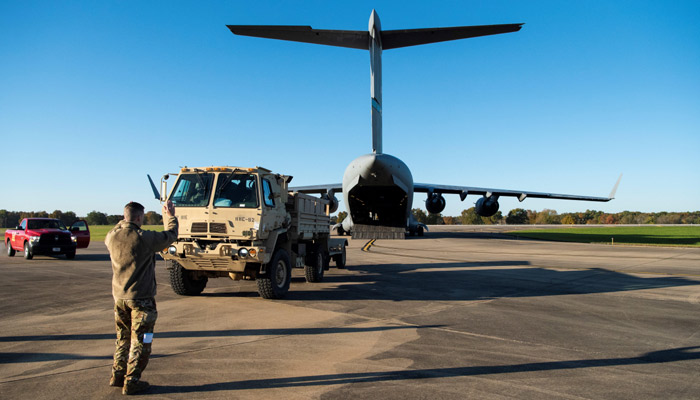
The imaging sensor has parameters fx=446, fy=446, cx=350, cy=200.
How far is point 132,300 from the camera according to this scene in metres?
4.18

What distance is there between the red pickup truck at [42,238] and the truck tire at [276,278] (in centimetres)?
1400

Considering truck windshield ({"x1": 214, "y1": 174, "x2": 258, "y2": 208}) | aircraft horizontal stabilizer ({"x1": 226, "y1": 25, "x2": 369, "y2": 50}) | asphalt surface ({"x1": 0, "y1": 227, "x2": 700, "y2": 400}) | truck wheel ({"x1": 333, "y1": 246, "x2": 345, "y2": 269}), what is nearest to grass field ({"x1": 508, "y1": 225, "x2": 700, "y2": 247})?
aircraft horizontal stabilizer ({"x1": 226, "y1": 25, "x2": 369, "y2": 50})

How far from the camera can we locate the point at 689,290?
1084 cm

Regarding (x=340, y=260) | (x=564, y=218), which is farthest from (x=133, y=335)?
(x=564, y=218)

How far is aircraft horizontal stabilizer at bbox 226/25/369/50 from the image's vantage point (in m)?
16.5

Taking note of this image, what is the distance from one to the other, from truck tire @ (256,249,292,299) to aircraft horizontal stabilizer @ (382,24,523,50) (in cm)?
1142

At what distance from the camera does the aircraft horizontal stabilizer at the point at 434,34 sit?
16438 millimetres

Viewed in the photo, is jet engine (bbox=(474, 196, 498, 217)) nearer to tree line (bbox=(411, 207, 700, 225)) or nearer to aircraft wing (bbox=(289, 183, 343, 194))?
aircraft wing (bbox=(289, 183, 343, 194))

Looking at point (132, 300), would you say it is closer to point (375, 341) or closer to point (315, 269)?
point (375, 341)

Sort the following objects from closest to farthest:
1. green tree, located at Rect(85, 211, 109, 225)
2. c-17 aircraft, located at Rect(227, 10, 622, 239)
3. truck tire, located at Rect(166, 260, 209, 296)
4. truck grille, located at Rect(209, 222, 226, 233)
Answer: truck grille, located at Rect(209, 222, 226, 233), truck tire, located at Rect(166, 260, 209, 296), c-17 aircraft, located at Rect(227, 10, 622, 239), green tree, located at Rect(85, 211, 109, 225)

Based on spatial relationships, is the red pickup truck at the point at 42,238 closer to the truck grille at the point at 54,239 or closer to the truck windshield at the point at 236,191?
the truck grille at the point at 54,239

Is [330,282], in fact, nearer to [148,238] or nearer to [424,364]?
[424,364]

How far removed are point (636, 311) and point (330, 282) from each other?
22.7ft

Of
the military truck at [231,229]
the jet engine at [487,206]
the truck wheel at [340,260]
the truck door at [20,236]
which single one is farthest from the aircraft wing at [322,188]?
the military truck at [231,229]
